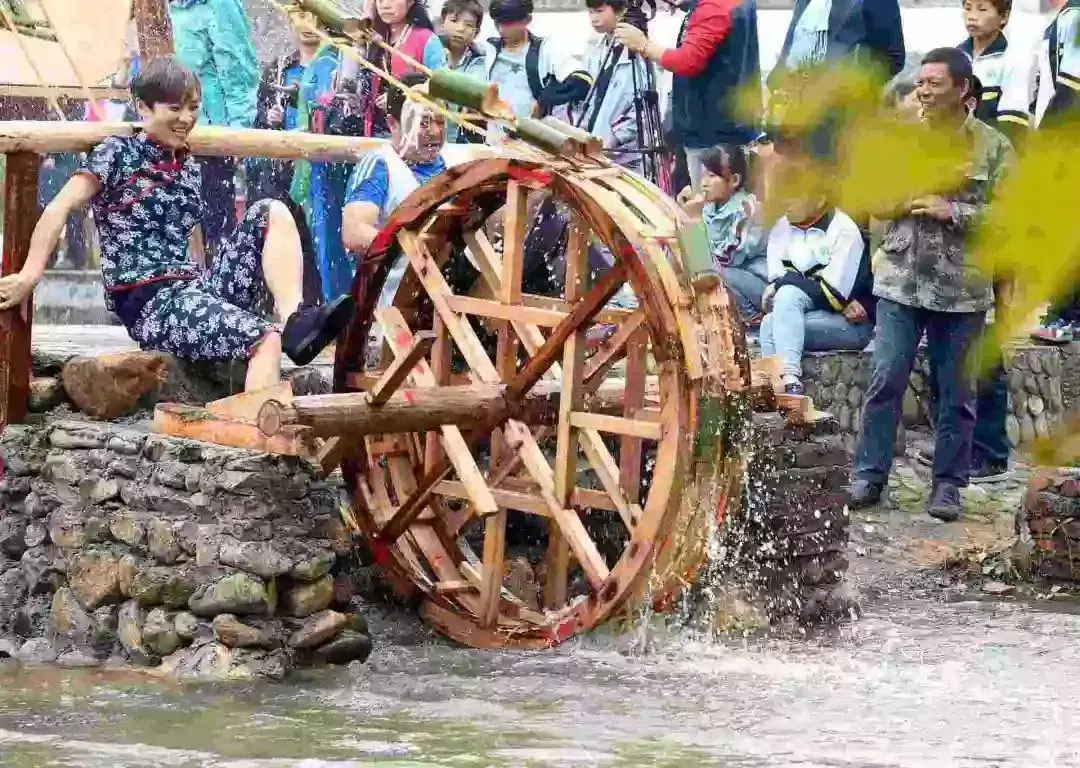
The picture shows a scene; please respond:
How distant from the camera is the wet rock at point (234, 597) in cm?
607

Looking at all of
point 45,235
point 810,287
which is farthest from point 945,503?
point 45,235

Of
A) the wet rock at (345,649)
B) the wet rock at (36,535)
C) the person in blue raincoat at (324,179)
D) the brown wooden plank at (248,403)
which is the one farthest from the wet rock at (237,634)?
the person in blue raincoat at (324,179)

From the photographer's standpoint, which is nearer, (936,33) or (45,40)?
(45,40)

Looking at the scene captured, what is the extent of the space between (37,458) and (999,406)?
466 cm

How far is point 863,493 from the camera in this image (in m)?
8.51

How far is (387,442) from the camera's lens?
718cm

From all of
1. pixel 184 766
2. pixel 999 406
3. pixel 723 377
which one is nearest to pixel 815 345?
pixel 999 406

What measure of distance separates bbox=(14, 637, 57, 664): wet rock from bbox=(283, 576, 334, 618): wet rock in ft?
3.04

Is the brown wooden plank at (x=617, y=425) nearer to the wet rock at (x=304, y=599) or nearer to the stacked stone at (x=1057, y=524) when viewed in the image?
the wet rock at (x=304, y=599)

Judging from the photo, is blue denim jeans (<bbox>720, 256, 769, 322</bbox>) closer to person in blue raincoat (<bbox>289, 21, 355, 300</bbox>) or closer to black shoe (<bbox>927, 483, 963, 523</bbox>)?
black shoe (<bbox>927, 483, 963, 523</bbox>)

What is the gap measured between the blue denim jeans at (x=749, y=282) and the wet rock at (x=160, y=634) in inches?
152

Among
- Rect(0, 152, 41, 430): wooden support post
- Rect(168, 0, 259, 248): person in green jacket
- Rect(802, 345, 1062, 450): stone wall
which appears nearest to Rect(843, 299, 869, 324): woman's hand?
Rect(802, 345, 1062, 450): stone wall

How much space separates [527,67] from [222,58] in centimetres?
180

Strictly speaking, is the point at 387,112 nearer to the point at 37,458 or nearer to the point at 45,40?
the point at 45,40
